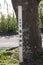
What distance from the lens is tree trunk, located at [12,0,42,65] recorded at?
8.03 meters

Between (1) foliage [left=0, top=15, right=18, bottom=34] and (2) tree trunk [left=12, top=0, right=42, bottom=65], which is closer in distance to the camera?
(2) tree trunk [left=12, top=0, right=42, bottom=65]

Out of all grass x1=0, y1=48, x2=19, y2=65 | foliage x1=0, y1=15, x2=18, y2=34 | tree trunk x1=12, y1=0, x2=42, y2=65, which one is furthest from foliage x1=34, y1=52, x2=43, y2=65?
foliage x1=0, y1=15, x2=18, y2=34

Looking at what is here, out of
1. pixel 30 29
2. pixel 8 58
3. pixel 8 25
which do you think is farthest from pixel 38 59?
pixel 8 25

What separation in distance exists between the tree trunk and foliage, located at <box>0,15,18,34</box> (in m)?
14.2

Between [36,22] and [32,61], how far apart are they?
1.28 meters

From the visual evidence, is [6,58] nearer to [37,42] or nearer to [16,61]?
[16,61]

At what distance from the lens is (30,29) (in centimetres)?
810

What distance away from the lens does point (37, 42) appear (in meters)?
8.42

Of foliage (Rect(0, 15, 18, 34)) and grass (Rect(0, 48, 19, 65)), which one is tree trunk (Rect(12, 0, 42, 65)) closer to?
grass (Rect(0, 48, 19, 65))

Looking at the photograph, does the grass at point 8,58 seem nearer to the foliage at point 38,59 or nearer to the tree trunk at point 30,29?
the tree trunk at point 30,29

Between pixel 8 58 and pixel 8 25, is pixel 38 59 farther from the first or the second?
pixel 8 25

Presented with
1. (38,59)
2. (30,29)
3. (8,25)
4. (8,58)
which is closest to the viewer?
(30,29)

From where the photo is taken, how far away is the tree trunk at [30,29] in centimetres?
803

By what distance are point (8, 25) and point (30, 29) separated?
15010mm
